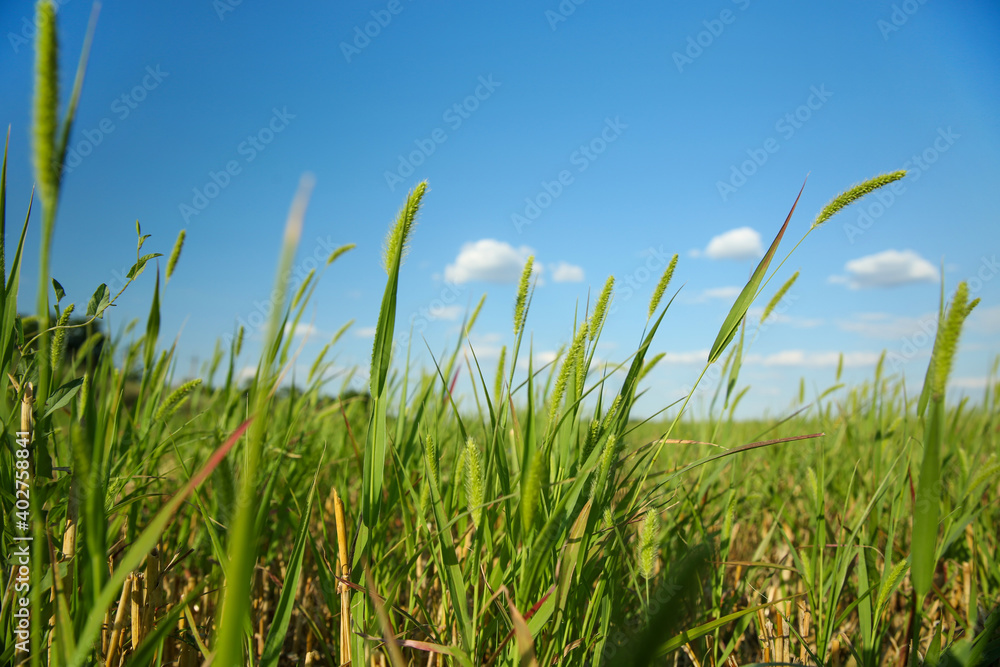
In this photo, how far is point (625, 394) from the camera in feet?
3.57

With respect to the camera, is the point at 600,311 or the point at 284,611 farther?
the point at 600,311

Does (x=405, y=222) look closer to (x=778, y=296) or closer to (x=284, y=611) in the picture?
(x=284, y=611)

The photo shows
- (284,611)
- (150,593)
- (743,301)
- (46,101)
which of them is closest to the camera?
(46,101)

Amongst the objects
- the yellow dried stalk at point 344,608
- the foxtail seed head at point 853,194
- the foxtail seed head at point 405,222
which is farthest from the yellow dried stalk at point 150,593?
the foxtail seed head at point 853,194

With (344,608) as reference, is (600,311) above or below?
above

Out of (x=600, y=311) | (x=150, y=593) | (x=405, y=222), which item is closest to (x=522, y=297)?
(x=600, y=311)

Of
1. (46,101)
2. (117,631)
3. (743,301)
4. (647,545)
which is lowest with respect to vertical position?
(117,631)

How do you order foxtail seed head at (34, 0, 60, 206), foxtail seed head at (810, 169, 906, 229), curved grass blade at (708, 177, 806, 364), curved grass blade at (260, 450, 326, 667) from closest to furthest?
foxtail seed head at (34, 0, 60, 206) < curved grass blade at (260, 450, 326, 667) < curved grass blade at (708, 177, 806, 364) < foxtail seed head at (810, 169, 906, 229)

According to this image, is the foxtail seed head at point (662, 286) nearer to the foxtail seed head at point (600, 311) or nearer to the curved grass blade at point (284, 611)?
the foxtail seed head at point (600, 311)

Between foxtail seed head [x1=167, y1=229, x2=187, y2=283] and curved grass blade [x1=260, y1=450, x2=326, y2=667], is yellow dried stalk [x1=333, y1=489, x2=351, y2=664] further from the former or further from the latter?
foxtail seed head [x1=167, y1=229, x2=187, y2=283]

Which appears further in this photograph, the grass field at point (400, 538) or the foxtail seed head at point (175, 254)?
the foxtail seed head at point (175, 254)

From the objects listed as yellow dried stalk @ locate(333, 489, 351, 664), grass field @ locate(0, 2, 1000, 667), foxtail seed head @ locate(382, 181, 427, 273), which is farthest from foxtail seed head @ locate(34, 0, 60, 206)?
yellow dried stalk @ locate(333, 489, 351, 664)

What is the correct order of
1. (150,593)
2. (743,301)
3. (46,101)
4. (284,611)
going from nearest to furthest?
(46,101) < (284,611) < (743,301) < (150,593)

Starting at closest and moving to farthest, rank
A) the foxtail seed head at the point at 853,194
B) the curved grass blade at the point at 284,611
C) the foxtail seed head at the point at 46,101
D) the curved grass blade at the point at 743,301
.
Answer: the foxtail seed head at the point at 46,101
the curved grass blade at the point at 284,611
the curved grass blade at the point at 743,301
the foxtail seed head at the point at 853,194
